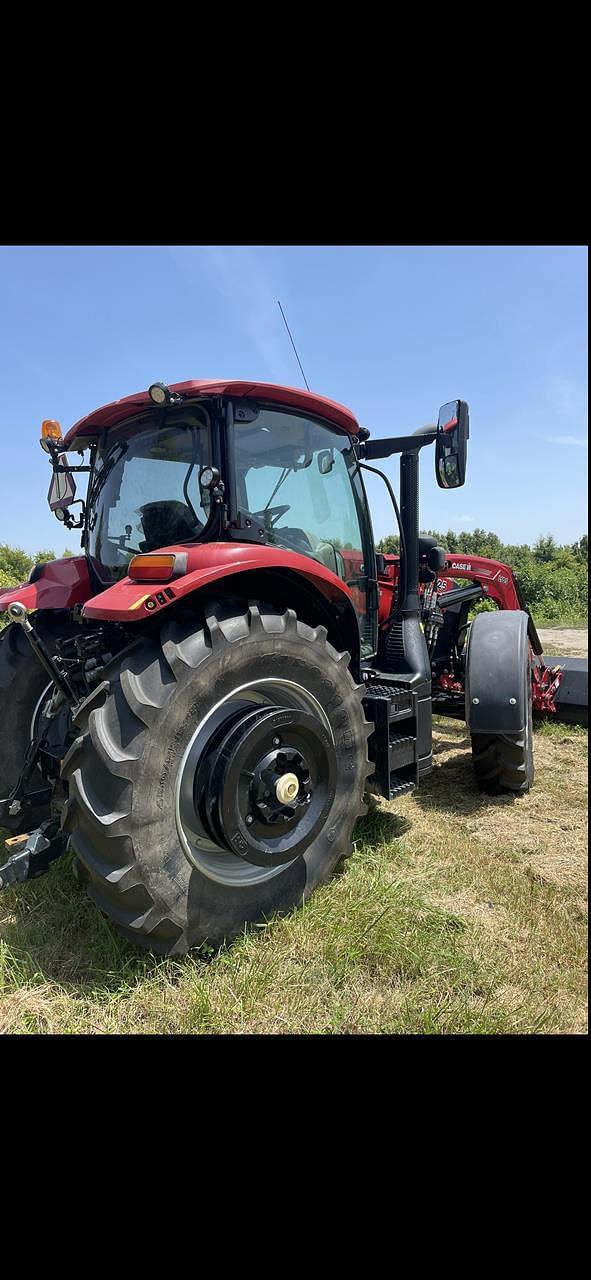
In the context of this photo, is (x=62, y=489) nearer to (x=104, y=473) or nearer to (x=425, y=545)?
(x=104, y=473)

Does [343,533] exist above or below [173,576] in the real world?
above

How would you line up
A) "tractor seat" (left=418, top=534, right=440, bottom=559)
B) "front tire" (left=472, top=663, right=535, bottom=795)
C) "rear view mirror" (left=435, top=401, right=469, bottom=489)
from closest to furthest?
"rear view mirror" (left=435, top=401, right=469, bottom=489) < "front tire" (left=472, top=663, right=535, bottom=795) < "tractor seat" (left=418, top=534, right=440, bottom=559)

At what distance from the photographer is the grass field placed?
2082 mm

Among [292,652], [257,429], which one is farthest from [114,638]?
[257,429]

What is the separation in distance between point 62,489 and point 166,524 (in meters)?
1.04

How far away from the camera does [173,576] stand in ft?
7.50

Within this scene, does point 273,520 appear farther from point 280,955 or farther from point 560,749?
point 560,749

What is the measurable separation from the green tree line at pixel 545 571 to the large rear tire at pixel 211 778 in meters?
Answer: 9.41

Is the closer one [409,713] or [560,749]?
[409,713]

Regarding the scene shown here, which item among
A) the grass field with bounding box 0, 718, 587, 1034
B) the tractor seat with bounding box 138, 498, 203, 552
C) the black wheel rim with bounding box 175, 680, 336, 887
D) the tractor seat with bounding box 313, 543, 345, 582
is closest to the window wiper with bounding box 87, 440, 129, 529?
the tractor seat with bounding box 138, 498, 203, 552

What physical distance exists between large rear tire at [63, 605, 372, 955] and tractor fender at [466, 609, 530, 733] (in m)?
1.24

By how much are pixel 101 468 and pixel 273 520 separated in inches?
36.4

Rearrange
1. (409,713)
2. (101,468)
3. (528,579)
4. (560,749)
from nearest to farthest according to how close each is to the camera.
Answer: (101,468), (409,713), (560,749), (528,579)

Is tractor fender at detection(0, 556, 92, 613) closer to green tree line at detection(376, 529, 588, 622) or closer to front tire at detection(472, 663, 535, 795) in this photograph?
front tire at detection(472, 663, 535, 795)
